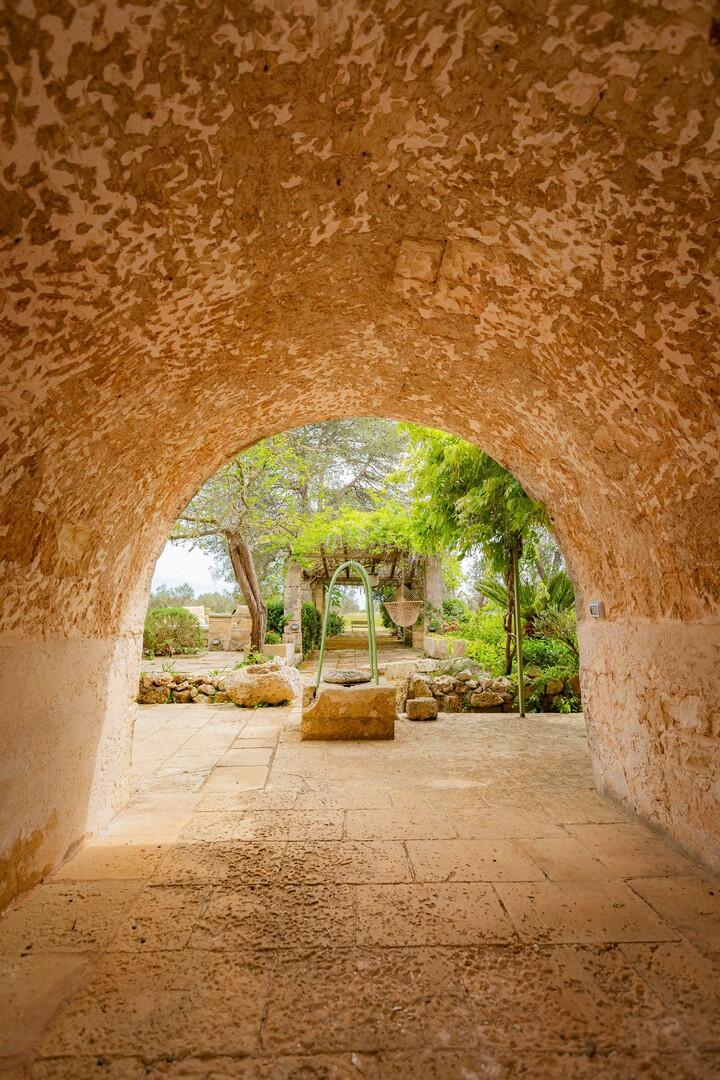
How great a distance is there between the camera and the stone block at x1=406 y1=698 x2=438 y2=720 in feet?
17.4

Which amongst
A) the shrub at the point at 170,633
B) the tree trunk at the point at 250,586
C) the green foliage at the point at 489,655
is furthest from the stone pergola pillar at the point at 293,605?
the green foliage at the point at 489,655

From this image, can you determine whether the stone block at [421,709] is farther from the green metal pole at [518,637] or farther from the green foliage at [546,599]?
the green foliage at [546,599]

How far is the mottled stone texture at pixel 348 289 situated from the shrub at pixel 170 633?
11090 mm

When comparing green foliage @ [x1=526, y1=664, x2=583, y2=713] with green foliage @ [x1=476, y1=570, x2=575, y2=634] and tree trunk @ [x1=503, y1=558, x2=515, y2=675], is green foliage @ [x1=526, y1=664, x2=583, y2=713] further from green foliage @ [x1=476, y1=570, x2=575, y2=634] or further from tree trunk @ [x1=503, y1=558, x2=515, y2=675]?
green foliage @ [x1=476, y1=570, x2=575, y2=634]

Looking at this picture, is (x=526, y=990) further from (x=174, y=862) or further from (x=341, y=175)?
(x=341, y=175)

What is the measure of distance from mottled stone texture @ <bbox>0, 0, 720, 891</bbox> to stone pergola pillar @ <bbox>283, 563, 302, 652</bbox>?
38.7 feet

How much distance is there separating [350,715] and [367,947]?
2896 mm

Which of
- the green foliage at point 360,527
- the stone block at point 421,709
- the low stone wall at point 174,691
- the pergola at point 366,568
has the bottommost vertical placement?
the low stone wall at point 174,691

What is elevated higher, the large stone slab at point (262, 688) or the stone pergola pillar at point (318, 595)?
the stone pergola pillar at point (318, 595)

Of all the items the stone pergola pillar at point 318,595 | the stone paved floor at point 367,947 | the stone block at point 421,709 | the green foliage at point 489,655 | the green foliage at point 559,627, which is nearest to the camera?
the stone paved floor at point 367,947

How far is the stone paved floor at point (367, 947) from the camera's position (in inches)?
46.8

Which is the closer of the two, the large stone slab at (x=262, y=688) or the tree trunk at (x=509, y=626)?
the large stone slab at (x=262, y=688)

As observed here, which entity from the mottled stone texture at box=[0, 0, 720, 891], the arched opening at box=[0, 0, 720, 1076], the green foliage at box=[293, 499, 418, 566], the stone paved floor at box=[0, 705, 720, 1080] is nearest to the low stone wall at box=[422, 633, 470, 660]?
the green foliage at box=[293, 499, 418, 566]

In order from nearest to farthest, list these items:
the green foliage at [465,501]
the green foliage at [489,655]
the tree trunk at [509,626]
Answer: the green foliage at [465,501]
the tree trunk at [509,626]
the green foliage at [489,655]
